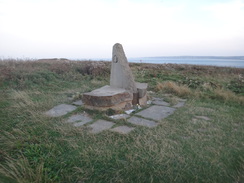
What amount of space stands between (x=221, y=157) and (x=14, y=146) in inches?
110

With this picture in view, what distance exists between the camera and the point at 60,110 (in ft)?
12.7

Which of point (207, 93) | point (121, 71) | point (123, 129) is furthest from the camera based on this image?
point (207, 93)

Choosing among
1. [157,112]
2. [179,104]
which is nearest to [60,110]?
[157,112]

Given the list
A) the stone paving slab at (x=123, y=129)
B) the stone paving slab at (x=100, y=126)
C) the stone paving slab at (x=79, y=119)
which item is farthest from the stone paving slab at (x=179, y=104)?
the stone paving slab at (x=79, y=119)

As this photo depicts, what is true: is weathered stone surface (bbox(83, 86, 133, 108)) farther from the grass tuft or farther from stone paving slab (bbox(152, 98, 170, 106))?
the grass tuft

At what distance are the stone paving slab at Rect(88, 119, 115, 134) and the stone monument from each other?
21.7 inches

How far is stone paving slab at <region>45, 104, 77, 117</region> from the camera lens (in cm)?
363

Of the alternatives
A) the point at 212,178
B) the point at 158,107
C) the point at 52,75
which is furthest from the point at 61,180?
the point at 52,75

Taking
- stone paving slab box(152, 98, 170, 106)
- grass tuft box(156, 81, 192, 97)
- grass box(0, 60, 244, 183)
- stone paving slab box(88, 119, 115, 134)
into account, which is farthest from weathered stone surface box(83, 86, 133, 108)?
grass tuft box(156, 81, 192, 97)

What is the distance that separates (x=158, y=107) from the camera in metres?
4.29

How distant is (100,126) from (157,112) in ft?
4.86

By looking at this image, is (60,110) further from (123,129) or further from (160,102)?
(160,102)

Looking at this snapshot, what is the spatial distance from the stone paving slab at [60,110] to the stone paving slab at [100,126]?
36.8 inches

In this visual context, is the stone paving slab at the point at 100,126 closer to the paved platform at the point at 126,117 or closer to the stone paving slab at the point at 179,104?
the paved platform at the point at 126,117
